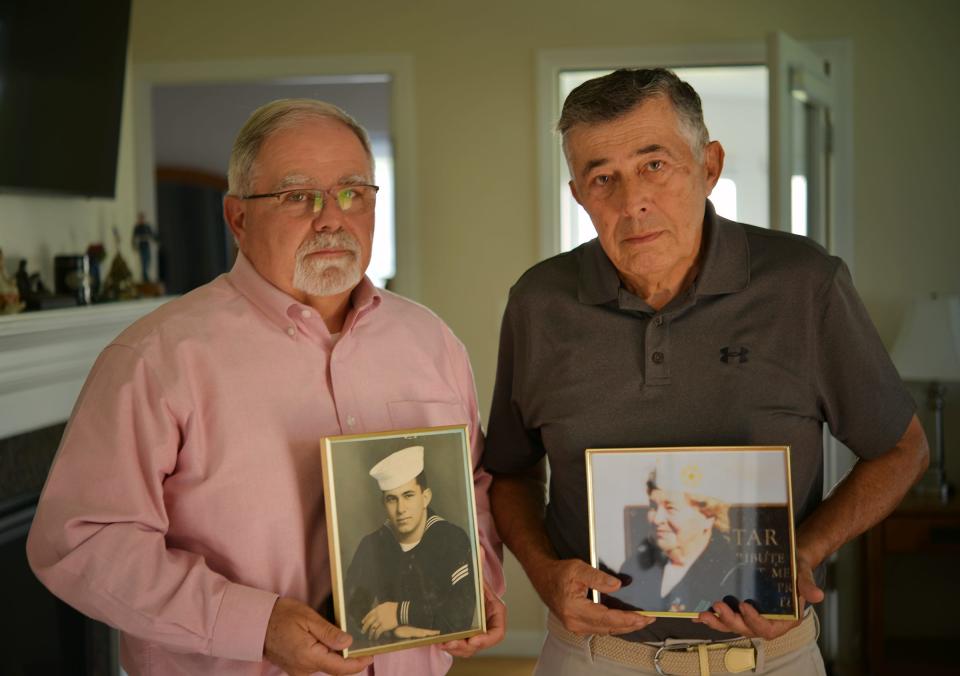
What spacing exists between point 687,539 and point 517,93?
3.00 meters

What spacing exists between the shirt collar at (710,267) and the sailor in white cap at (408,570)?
1.39 feet

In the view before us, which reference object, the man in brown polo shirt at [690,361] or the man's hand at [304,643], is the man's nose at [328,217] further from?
the man's hand at [304,643]

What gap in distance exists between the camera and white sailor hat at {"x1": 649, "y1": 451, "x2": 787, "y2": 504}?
142 cm

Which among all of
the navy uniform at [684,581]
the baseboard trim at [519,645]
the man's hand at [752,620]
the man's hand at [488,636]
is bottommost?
the baseboard trim at [519,645]

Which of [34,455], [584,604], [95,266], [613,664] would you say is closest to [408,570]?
[584,604]

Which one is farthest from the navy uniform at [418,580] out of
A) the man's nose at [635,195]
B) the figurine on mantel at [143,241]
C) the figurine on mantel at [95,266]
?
the figurine on mantel at [143,241]

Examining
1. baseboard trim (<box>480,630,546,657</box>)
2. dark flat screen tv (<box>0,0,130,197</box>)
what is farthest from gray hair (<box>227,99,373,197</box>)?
baseboard trim (<box>480,630,546,657</box>)

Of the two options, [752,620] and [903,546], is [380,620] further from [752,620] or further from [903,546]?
[903,546]

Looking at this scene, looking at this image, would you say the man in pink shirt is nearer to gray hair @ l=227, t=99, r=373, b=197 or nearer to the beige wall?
gray hair @ l=227, t=99, r=373, b=197

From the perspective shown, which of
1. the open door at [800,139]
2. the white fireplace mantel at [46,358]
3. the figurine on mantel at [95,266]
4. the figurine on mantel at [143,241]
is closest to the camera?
the white fireplace mantel at [46,358]

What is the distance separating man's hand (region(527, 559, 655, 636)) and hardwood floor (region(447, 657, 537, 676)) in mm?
2718

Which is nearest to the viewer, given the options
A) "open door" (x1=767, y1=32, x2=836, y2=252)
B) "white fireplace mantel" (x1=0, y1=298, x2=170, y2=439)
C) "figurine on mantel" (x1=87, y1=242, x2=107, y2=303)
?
"white fireplace mantel" (x1=0, y1=298, x2=170, y2=439)

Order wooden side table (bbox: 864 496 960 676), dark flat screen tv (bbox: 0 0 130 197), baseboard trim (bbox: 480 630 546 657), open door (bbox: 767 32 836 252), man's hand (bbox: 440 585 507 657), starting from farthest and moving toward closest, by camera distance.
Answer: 1. baseboard trim (bbox: 480 630 546 657)
2. wooden side table (bbox: 864 496 960 676)
3. open door (bbox: 767 32 836 252)
4. dark flat screen tv (bbox: 0 0 130 197)
5. man's hand (bbox: 440 585 507 657)

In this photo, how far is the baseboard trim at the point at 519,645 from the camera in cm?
430
